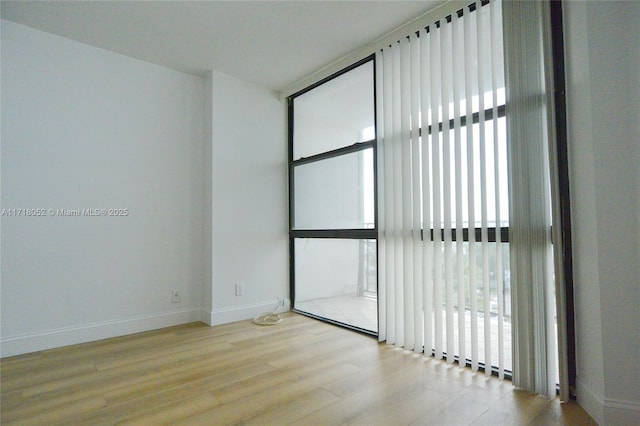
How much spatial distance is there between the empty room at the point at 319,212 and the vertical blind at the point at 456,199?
2 cm

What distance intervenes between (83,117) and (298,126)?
215 centimetres

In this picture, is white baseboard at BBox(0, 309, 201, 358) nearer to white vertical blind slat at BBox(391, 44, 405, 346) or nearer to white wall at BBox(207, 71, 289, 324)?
white wall at BBox(207, 71, 289, 324)

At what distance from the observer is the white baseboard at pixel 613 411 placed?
4.80 ft

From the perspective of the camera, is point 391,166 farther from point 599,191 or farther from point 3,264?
point 3,264

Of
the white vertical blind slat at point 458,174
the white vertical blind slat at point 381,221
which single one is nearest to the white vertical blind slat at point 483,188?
the white vertical blind slat at point 458,174

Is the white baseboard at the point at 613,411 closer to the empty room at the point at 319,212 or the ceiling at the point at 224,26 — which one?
the empty room at the point at 319,212

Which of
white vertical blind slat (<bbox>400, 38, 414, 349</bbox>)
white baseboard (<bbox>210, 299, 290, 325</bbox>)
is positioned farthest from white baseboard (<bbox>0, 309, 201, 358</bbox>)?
white vertical blind slat (<bbox>400, 38, 414, 349</bbox>)

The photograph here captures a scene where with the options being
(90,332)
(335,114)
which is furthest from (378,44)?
(90,332)

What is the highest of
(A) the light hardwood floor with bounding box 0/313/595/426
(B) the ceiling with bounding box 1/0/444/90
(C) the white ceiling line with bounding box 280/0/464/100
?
(B) the ceiling with bounding box 1/0/444/90

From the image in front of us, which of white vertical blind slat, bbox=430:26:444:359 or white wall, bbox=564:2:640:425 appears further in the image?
white vertical blind slat, bbox=430:26:444:359

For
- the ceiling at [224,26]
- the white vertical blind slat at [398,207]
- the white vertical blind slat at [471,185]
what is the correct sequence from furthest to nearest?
the white vertical blind slat at [398,207], the ceiling at [224,26], the white vertical blind slat at [471,185]

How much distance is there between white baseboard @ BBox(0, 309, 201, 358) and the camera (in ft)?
8.25

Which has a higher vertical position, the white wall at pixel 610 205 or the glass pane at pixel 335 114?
the glass pane at pixel 335 114

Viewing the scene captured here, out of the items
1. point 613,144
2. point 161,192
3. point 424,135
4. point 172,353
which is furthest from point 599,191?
point 161,192
